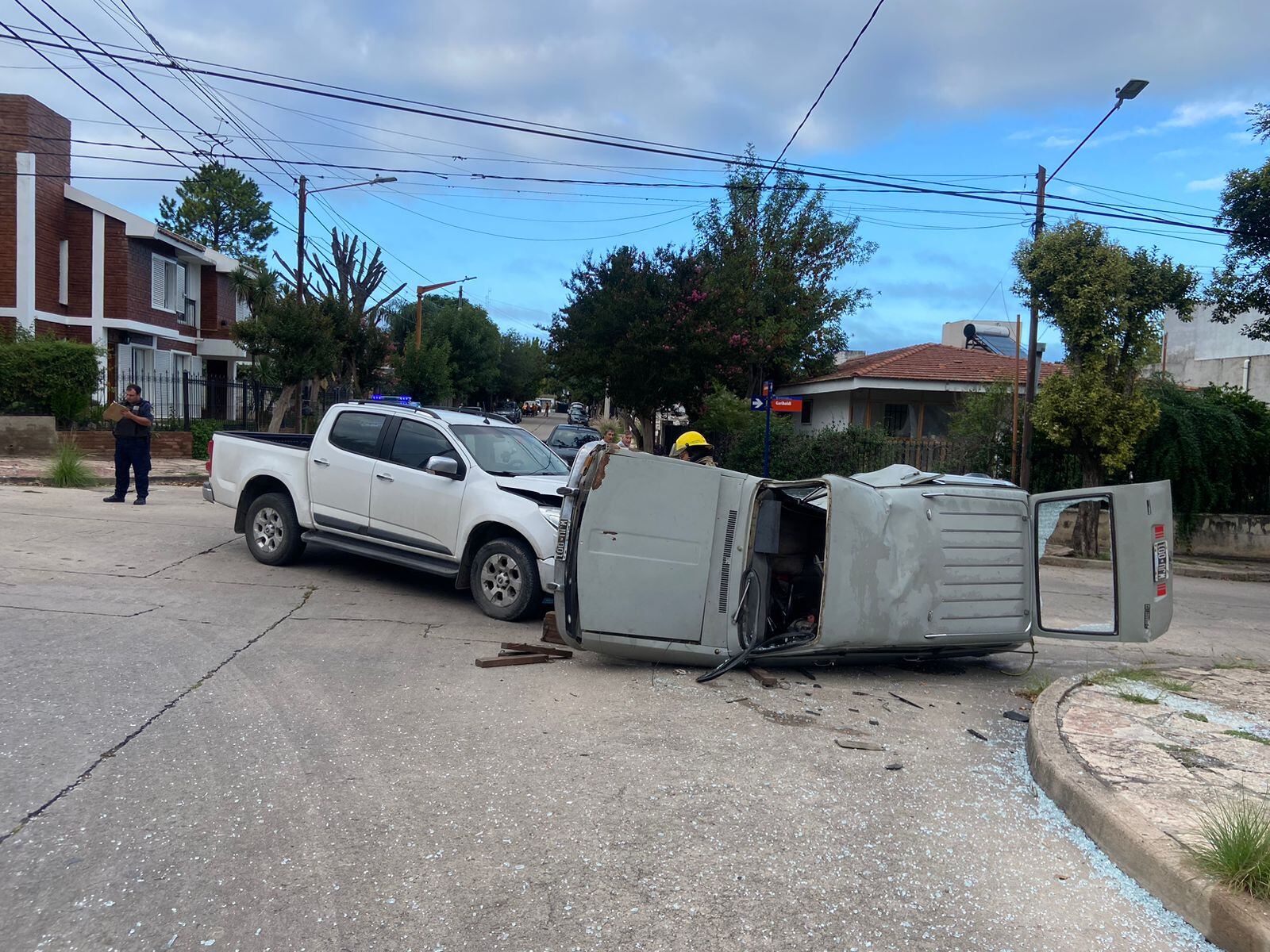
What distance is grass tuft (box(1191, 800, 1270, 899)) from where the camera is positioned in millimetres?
3613

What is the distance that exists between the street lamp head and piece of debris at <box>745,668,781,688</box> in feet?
37.7

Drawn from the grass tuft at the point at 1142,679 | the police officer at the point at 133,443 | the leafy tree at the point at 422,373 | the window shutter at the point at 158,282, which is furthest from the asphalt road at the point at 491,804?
the leafy tree at the point at 422,373

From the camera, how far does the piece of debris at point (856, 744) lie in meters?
5.63

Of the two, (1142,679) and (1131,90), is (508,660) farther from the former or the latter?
(1131,90)

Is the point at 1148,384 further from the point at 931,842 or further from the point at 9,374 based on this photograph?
the point at 9,374

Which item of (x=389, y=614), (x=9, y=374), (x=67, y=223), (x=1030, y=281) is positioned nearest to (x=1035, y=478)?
(x=1030, y=281)

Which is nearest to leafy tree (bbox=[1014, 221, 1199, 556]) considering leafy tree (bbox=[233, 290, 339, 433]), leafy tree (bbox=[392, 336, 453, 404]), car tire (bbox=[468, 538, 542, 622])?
car tire (bbox=[468, 538, 542, 622])

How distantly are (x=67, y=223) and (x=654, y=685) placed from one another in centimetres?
2978

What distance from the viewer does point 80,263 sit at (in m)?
29.5

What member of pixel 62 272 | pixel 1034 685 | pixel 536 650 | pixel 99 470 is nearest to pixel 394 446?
pixel 536 650

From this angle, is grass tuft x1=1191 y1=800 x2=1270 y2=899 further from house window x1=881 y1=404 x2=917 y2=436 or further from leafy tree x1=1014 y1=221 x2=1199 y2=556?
house window x1=881 y1=404 x2=917 y2=436

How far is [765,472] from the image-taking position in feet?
66.5

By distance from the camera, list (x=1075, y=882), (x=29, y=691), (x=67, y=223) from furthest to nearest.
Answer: (x=67, y=223) → (x=29, y=691) → (x=1075, y=882)

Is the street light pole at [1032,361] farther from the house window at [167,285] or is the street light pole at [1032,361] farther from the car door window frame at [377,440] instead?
the house window at [167,285]
